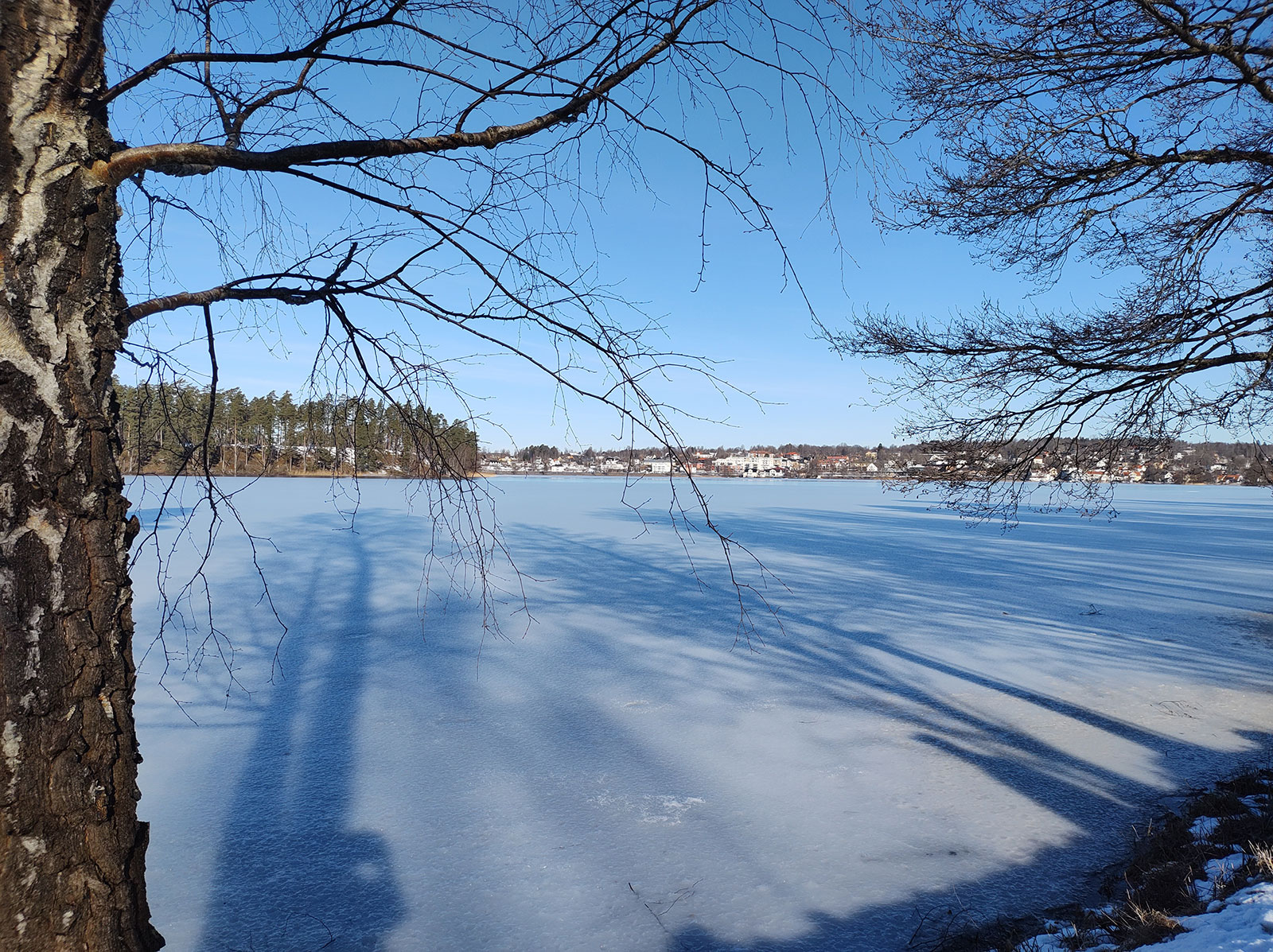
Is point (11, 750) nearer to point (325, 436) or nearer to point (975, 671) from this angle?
point (325, 436)

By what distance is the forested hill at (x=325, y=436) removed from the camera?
1987 millimetres

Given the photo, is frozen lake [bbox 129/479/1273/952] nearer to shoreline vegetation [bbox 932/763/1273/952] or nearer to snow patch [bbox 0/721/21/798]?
shoreline vegetation [bbox 932/763/1273/952]

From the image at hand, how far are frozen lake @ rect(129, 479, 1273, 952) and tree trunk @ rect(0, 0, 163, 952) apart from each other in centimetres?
244

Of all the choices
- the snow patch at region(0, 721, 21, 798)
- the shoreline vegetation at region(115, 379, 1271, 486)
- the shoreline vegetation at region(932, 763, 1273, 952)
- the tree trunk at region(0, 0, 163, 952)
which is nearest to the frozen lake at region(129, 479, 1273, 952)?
the shoreline vegetation at region(932, 763, 1273, 952)

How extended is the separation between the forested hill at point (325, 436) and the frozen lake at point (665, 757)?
59.0 inches

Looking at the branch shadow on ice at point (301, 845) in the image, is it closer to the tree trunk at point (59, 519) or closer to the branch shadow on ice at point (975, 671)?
the branch shadow on ice at point (975, 671)

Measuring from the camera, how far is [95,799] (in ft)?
4.09

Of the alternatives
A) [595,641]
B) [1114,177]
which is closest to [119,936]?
[1114,177]

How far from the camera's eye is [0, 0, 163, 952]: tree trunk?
3.81 ft

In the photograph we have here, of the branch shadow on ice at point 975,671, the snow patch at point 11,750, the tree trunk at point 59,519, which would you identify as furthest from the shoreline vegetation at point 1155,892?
the snow patch at point 11,750

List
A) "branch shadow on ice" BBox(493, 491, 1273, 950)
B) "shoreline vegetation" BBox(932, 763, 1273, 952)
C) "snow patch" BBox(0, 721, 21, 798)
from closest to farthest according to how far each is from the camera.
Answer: "snow patch" BBox(0, 721, 21, 798)
"shoreline vegetation" BBox(932, 763, 1273, 952)
"branch shadow on ice" BBox(493, 491, 1273, 950)

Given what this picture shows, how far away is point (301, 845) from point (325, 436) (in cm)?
295

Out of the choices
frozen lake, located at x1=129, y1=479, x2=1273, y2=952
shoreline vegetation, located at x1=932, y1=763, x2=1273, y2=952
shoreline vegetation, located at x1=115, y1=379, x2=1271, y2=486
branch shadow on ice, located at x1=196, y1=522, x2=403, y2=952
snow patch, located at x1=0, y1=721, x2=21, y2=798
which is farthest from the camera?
frozen lake, located at x1=129, y1=479, x2=1273, y2=952

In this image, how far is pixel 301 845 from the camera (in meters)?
4.06
